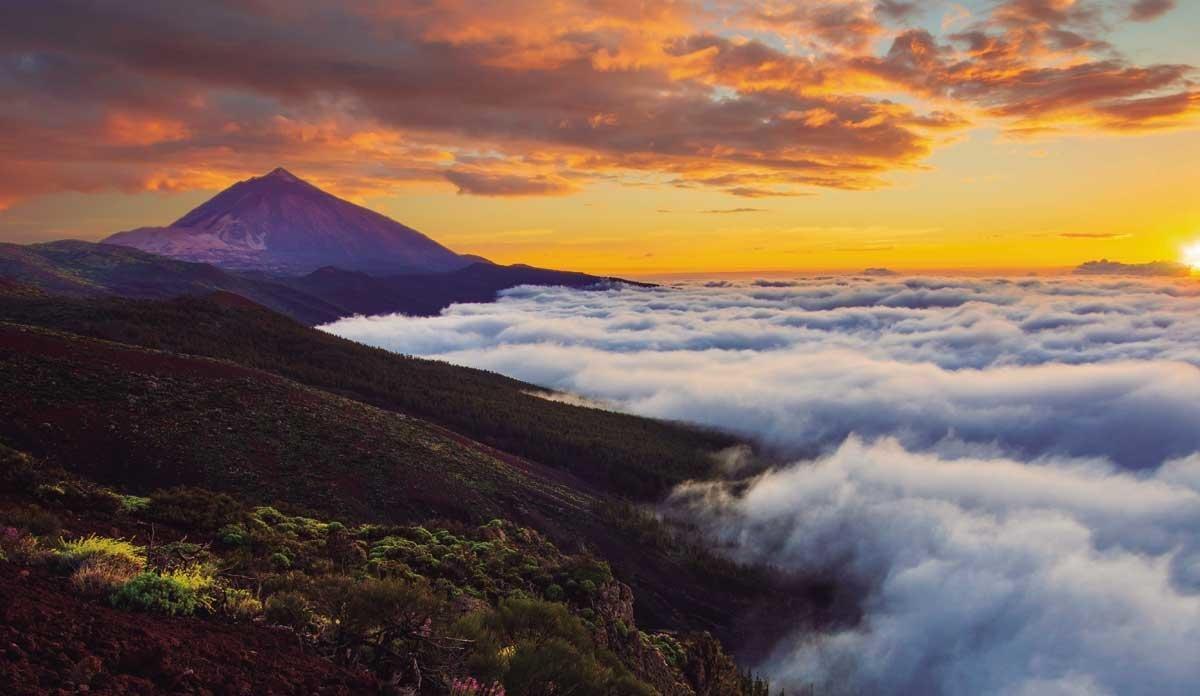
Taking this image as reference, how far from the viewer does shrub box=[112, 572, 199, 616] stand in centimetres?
788

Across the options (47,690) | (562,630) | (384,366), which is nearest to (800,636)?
(384,366)

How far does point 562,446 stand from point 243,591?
3807 inches

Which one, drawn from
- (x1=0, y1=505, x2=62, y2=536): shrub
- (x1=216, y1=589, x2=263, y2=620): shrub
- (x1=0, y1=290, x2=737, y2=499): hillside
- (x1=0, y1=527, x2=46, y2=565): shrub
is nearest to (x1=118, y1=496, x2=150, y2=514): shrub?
(x1=0, y1=505, x2=62, y2=536): shrub

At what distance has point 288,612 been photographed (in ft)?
29.0

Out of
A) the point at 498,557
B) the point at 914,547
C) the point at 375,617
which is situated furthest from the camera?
the point at 914,547

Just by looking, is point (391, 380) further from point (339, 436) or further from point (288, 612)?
point (288, 612)


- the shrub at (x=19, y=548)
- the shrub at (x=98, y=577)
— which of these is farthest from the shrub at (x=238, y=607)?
the shrub at (x=19, y=548)

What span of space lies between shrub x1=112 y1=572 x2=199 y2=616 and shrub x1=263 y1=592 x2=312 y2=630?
2.98 feet

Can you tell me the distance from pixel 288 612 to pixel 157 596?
159cm

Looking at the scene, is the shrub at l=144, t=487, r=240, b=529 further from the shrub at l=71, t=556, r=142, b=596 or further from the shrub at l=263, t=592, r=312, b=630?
the shrub at l=263, t=592, r=312, b=630

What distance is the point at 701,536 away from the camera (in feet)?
330

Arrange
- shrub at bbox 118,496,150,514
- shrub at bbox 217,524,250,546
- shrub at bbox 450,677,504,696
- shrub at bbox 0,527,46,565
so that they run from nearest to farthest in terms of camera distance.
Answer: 1. shrub at bbox 450,677,504,696
2. shrub at bbox 0,527,46,565
3. shrub at bbox 217,524,250,546
4. shrub at bbox 118,496,150,514

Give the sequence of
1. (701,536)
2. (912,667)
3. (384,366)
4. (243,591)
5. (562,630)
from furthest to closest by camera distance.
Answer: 1. (912,667)
2. (384,366)
3. (701,536)
4. (562,630)
5. (243,591)

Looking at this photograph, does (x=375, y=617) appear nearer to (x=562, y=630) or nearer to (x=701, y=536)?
(x=562, y=630)
